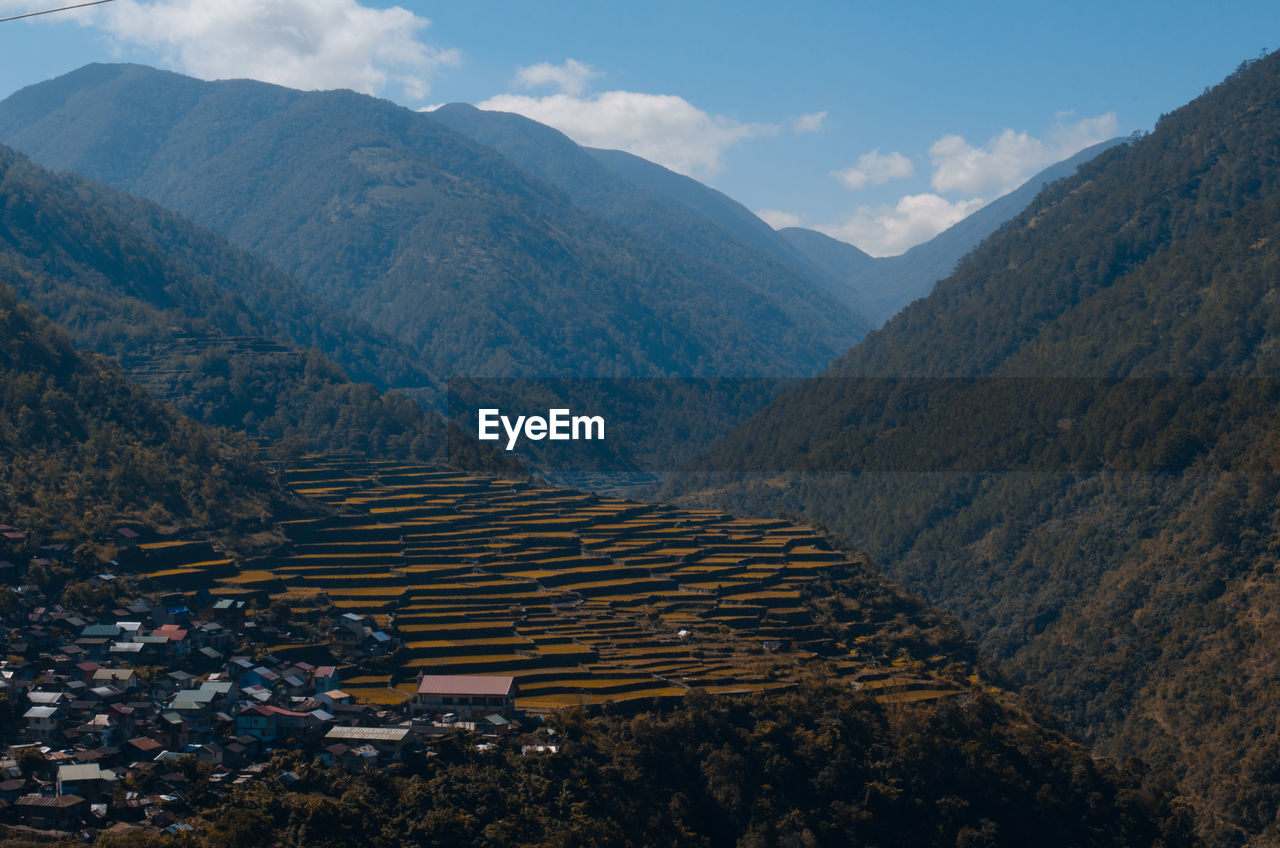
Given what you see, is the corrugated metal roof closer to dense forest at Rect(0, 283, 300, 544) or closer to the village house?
the village house

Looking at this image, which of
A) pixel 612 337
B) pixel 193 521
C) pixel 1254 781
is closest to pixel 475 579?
pixel 193 521

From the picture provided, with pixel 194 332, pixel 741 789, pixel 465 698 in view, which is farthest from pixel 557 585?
pixel 194 332

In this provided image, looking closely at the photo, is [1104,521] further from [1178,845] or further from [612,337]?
[612,337]

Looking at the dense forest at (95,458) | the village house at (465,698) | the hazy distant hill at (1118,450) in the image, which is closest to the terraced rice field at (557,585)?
the village house at (465,698)

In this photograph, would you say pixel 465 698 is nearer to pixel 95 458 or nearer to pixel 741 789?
pixel 741 789

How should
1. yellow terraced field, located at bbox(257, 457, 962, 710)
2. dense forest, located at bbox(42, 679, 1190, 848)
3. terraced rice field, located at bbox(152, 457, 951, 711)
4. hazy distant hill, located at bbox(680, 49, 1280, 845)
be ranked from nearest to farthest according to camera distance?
dense forest, located at bbox(42, 679, 1190, 848) < terraced rice field, located at bbox(152, 457, 951, 711) < yellow terraced field, located at bbox(257, 457, 962, 710) < hazy distant hill, located at bbox(680, 49, 1280, 845)

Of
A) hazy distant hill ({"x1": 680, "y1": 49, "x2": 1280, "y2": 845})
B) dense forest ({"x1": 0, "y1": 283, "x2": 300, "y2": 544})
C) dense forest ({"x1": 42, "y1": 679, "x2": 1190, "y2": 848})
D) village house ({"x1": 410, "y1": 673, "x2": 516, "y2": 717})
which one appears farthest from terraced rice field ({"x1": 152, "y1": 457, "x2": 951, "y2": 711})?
hazy distant hill ({"x1": 680, "y1": 49, "x2": 1280, "y2": 845})
